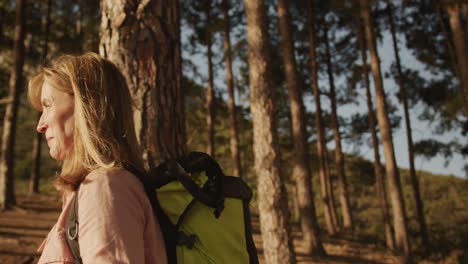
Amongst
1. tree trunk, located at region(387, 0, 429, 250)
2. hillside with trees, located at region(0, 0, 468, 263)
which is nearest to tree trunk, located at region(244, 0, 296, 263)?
hillside with trees, located at region(0, 0, 468, 263)

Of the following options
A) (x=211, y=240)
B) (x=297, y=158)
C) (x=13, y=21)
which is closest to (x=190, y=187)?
(x=211, y=240)

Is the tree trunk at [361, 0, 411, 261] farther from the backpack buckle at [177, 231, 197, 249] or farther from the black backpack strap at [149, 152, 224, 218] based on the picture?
the backpack buckle at [177, 231, 197, 249]

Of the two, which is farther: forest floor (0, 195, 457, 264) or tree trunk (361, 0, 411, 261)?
tree trunk (361, 0, 411, 261)

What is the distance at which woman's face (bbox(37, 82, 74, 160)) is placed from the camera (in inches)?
61.4

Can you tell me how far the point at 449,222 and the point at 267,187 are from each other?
20206 mm

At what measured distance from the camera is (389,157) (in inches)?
482

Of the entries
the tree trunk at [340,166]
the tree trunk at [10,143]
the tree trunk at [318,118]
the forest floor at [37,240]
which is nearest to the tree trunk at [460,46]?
the forest floor at [37,240]

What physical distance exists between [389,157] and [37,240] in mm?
9769

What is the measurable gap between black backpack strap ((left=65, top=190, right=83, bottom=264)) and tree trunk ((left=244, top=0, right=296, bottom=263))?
18.3 ft

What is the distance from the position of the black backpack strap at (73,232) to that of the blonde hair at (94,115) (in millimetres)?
164

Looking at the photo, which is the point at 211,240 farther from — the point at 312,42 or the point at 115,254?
the point at 312,42

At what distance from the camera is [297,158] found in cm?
1145

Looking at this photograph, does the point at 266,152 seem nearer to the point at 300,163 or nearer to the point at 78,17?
the point at 300,163

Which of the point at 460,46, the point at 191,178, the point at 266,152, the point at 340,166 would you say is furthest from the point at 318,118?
the point at 191,178
